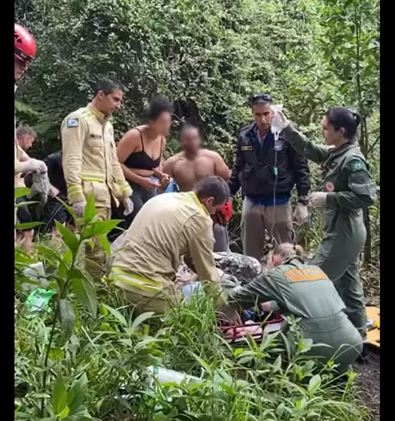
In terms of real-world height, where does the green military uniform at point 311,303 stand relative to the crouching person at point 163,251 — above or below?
below

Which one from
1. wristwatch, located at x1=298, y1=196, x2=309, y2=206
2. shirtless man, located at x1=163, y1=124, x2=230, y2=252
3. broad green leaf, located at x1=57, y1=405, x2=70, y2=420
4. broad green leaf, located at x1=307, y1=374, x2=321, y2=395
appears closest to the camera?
broad green leaf, located at x1=57, y1=405, x2=70, y2=420

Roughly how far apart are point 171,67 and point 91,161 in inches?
170

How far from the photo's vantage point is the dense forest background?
8047 mm

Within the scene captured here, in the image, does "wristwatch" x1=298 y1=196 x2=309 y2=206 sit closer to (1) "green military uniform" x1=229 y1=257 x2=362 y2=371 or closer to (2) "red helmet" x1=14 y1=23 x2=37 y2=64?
(1) "green military uniform" x1=229 y1=257 x2=362 y2=371

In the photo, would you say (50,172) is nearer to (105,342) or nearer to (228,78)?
(105,342)

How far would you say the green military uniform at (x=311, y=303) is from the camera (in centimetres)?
333

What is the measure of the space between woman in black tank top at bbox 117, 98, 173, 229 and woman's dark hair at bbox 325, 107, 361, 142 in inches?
52.2

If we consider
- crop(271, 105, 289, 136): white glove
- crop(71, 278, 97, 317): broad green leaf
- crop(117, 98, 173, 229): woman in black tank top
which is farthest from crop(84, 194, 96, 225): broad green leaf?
crop(271, 105, 289, 136): white glove

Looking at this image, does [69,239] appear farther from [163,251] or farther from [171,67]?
[171,67]

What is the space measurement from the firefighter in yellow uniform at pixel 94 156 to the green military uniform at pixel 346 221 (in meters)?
1.41

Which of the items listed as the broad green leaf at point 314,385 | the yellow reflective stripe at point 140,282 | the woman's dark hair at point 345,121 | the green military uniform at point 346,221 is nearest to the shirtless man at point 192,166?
the green military uniform at point 346,221

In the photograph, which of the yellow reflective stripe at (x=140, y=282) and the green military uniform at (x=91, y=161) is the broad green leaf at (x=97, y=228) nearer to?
the yellow reflective stripe at (x=140, y=282)

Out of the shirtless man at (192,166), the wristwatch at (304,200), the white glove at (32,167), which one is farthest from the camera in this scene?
the shirtless man at (192,166)

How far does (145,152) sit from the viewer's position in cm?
514
